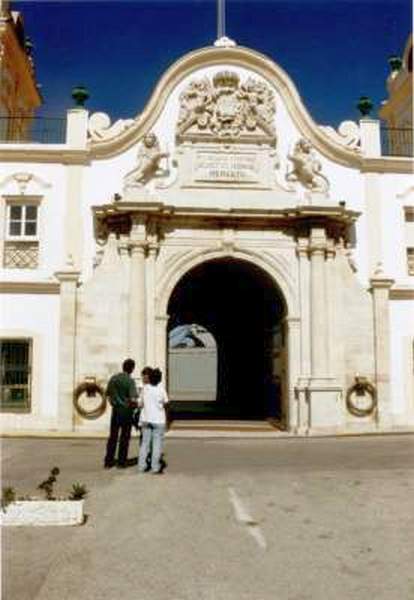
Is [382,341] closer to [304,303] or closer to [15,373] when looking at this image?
[304,303]

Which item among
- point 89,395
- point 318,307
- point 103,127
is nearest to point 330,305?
point 318,307

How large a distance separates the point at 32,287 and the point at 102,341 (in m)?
2.07

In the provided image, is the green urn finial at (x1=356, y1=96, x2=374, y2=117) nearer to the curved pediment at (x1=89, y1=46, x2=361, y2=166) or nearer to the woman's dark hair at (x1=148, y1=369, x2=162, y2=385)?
the curved pediment at (x1=89, y1=46, x2=361, y2=166)

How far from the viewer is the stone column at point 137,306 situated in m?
16.9

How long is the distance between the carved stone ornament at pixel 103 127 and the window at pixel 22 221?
2.29m

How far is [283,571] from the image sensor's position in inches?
220

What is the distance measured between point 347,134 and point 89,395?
30.1 feet

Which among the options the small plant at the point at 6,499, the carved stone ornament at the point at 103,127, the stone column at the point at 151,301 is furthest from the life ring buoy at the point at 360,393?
the small plant at the point at 6,499

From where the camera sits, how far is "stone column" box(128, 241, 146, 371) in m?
16.9

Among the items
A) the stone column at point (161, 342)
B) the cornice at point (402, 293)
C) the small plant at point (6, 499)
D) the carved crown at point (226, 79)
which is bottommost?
the small plant at point (6, 499)

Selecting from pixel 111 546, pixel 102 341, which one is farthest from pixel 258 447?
pixel 111 546

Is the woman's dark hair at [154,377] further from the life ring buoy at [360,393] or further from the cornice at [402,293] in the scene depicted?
the cornice at [402,293]

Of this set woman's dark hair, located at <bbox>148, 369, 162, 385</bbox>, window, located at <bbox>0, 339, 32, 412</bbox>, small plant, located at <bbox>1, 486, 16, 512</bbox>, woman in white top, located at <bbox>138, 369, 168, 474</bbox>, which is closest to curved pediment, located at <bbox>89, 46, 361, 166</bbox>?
window, located at <bbox>0, 339, 32, 412</bbox>

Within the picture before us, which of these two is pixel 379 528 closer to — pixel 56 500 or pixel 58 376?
pixel 56 500
